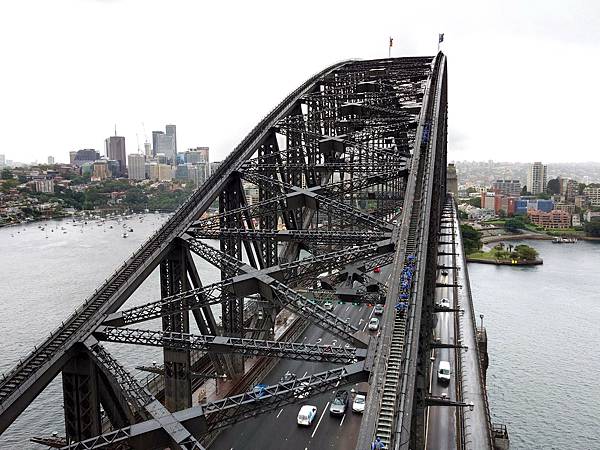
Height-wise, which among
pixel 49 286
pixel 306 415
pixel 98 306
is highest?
pixel 98 306

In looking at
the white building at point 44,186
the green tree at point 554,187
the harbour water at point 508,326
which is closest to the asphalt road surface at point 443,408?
the harbour water at point 508,326

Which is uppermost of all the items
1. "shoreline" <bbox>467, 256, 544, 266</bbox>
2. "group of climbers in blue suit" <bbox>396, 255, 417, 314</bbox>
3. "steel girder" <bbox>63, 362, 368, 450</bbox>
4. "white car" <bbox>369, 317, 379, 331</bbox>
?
"group of climbers in blue suit" <bbox>396, 255, 417, 314</bbox>

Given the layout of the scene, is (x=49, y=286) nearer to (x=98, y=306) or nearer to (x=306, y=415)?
(x=306, y=415)

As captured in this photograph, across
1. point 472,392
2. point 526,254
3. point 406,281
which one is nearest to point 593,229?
point 526,254

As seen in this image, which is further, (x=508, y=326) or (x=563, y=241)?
(x=563, y=241)

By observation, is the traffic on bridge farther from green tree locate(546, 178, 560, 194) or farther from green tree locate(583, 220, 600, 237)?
green tree locate(546, 178, 560, 194)

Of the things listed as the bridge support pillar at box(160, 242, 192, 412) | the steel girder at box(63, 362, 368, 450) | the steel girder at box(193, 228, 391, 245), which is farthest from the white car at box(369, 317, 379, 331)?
the steel girder at box(63, 362, 368, 450)

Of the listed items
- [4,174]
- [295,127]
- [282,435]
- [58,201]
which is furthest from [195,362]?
[4,174]
